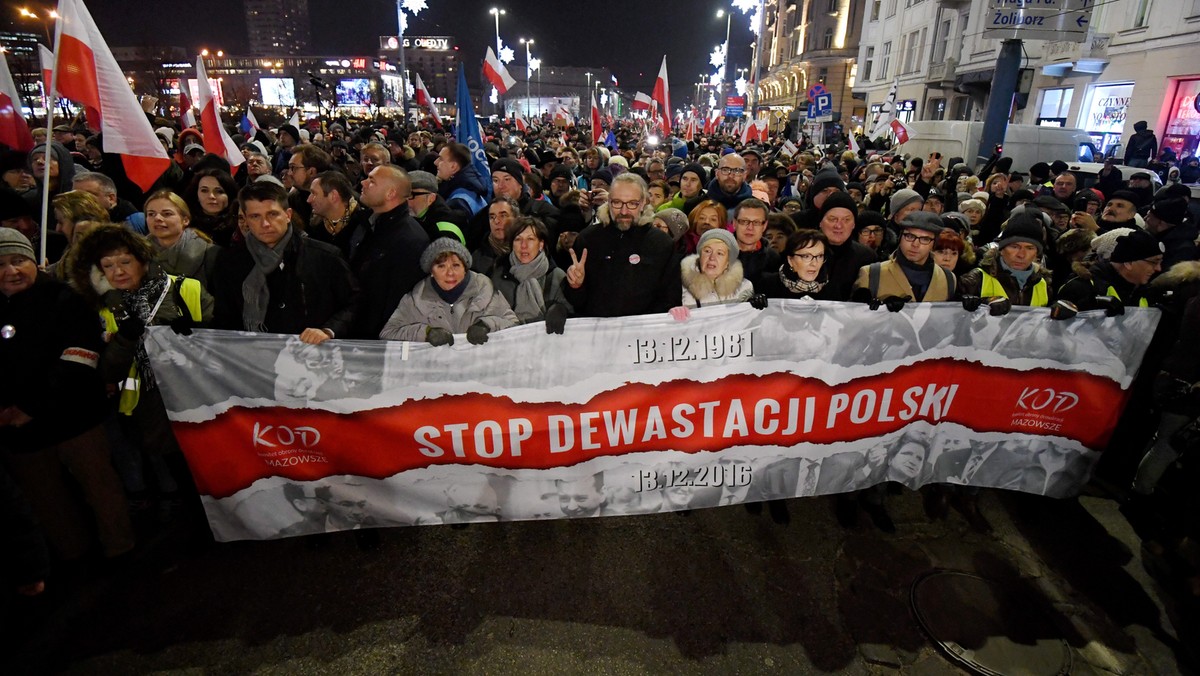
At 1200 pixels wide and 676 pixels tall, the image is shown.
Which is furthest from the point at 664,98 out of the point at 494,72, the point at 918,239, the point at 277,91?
the point at 277,91

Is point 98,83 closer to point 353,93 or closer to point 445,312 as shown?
point 445,312

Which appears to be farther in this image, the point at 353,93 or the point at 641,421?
the point at 353,93

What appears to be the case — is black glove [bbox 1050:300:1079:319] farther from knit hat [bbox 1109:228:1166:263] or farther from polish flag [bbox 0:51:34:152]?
polish flag [bbox 0:51:34:152]

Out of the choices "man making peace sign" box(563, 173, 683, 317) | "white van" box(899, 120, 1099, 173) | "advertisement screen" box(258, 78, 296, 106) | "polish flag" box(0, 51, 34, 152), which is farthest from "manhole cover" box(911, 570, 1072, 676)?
"advertisement screen" box(258, 78, 296, 106)

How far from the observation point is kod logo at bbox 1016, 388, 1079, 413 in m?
3.69

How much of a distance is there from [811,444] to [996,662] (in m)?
1.36

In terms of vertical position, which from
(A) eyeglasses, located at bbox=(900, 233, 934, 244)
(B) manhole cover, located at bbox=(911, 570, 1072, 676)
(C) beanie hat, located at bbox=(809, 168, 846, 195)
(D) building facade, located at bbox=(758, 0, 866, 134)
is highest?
(D) building facade, located at bbox=(758, 0, 866, 134)

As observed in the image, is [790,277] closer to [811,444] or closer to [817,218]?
[811,444]

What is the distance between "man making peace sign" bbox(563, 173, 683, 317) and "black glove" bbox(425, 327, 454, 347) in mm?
978

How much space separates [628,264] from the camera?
3891 mm

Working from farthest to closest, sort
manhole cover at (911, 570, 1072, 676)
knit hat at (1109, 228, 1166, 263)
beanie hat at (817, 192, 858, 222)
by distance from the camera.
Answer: beanie hat at (817, 192, 858, 222), knit hat at (1109, 228, 1166, 263), manhole cover at (911, 570, 1072, 676)

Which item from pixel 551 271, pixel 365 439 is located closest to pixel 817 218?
pixel 551 271

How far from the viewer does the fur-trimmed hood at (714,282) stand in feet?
12.3

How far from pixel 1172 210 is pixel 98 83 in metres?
8.50
